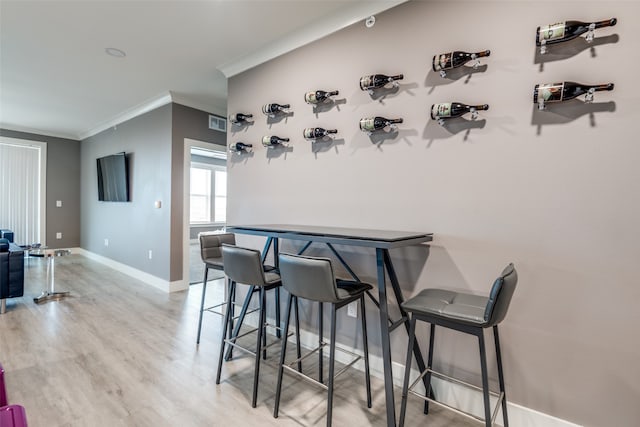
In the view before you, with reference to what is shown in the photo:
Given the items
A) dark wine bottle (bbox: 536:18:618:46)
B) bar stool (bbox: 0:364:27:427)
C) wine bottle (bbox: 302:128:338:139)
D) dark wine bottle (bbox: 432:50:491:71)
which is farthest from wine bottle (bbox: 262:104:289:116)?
bar stool (bbox: 0:364:27:427)

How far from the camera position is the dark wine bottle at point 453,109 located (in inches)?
70.9

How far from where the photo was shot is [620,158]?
144 cm

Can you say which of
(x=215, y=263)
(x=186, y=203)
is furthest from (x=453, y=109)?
(x=186, y=203)

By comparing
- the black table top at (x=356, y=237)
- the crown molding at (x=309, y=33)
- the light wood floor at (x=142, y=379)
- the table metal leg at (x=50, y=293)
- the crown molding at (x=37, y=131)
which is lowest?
the light wood floor at (x=142, y=379)

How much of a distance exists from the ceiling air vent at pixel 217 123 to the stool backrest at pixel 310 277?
145 inches

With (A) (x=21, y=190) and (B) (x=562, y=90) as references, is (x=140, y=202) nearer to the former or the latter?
(A) (x=21, y=190)

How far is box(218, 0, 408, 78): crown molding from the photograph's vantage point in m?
2.24

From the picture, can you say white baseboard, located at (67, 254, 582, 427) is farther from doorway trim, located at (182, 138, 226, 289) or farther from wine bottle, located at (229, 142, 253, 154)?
doorway trim, located at (182, 138, 226, 289)

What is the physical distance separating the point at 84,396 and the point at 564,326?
2.81 meters

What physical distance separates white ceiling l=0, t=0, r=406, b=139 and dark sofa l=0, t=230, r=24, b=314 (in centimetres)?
201

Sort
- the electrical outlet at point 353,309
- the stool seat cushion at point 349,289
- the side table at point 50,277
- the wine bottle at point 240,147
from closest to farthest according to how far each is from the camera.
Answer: the stool seat cushion at point 349,289
the electrical outlet at point 353,309
the wine bottle at point 240,147
the side table at point 50,277

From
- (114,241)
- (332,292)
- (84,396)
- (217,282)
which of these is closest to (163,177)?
(217,282)

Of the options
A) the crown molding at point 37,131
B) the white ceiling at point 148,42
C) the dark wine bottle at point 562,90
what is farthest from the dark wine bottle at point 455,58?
the crown molding at point 37,131

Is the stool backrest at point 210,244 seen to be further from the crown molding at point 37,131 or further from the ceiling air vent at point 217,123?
the crown molding at point 37,131
